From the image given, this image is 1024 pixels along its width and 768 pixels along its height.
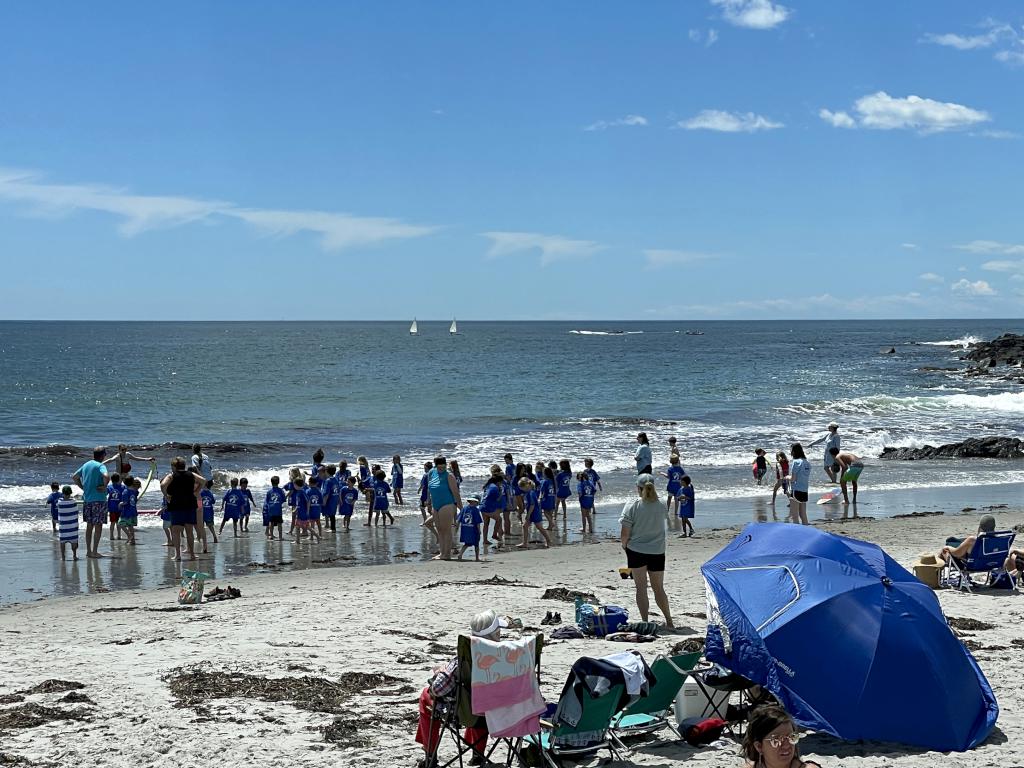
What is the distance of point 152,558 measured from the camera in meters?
15.8

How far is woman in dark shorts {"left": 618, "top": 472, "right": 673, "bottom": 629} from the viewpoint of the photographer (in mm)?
9547

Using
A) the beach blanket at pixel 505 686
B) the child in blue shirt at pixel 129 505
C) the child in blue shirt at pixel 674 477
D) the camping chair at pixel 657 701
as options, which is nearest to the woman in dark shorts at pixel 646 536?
the camping chair at pixel 657 701

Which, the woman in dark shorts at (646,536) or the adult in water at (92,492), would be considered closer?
the woman in dark shorts at (646,536)

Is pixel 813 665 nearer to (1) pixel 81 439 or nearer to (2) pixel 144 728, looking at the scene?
(2) pixel 144 728

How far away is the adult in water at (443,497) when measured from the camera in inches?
563

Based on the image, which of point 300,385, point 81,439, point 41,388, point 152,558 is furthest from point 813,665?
point 41,388

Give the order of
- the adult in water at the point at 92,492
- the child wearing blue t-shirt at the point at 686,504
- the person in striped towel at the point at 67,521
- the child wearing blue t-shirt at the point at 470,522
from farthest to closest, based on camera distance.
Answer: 1. the child wearing blue t-shirt at the point at 686,504
2. the adult in water at the point at 92,492
3. the person in striped towel at the point at 67,521
4. the child wearing blue t-shirt at the point at 470,522

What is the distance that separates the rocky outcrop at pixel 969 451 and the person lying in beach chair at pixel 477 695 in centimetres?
2553

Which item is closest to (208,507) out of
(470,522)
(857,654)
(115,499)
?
(115,499)

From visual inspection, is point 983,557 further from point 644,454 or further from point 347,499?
point 347,499

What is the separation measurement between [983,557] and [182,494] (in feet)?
34.1

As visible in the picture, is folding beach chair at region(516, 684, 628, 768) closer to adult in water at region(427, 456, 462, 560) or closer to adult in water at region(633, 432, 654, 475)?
adult in water at region(427, 456, 462, 560)

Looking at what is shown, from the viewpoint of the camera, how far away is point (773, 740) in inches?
181

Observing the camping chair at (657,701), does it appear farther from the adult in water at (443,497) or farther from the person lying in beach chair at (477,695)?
the adult in water at (443,497)
